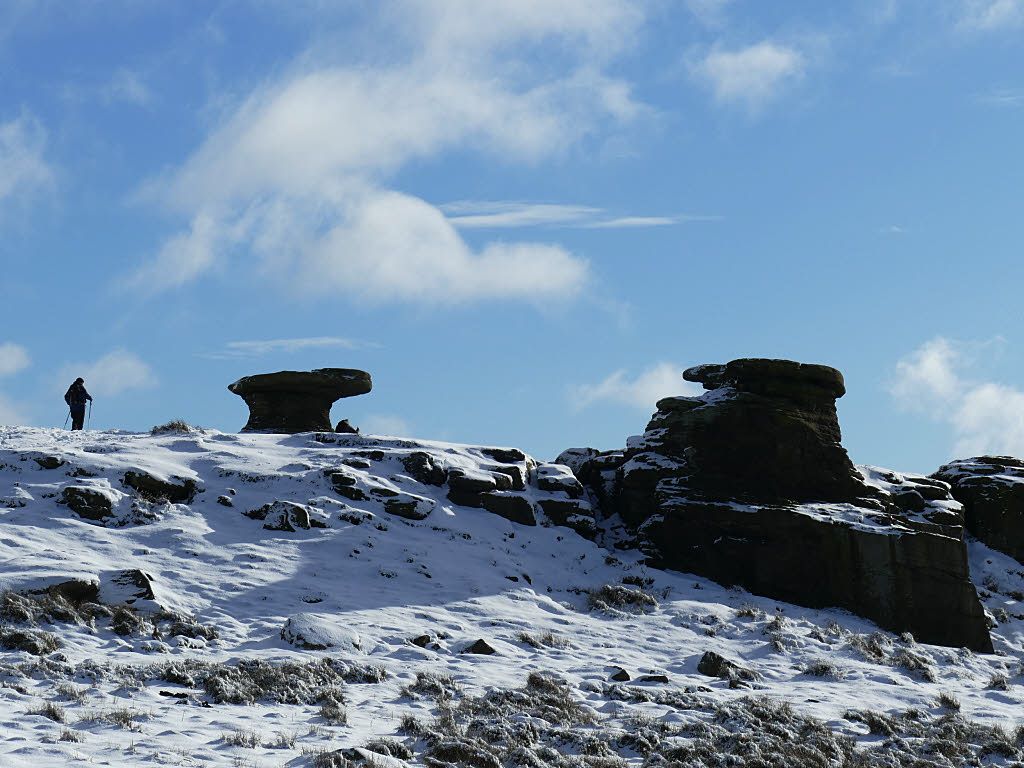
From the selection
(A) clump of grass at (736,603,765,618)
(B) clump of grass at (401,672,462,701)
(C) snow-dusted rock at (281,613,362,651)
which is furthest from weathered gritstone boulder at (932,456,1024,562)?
(C) snow-dusted rock at (281,613,362,651)

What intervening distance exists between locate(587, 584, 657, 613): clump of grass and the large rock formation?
3104 mm

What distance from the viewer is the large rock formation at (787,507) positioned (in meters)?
24.5

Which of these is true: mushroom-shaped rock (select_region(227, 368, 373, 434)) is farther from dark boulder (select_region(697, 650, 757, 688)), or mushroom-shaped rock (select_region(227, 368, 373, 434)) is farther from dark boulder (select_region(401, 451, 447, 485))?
dark boulder (select_region(697, 650, 757, 688))

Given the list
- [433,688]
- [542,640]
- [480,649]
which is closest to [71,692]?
[433,688]

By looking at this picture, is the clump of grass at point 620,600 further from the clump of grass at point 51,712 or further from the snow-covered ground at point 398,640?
the clump of grass at point 51,712

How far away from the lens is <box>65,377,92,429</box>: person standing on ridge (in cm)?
3259

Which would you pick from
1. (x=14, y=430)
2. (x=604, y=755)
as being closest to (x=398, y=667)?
(x=604, y=755)

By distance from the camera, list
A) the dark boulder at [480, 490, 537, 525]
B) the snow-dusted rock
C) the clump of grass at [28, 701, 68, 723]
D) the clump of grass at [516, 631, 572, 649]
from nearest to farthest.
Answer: the clump of grass at [28, 701, 68, 723]
the snow-dusted rock
the clump of grass at [516, 631, 572, 649]
the dark boulder at [480, 490, 537, 525]

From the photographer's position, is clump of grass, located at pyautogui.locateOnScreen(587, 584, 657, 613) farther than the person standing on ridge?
No

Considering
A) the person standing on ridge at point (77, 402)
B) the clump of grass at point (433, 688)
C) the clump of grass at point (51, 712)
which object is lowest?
the clump of grass at point (433, 688)

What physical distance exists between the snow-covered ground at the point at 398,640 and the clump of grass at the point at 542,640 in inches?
2.6

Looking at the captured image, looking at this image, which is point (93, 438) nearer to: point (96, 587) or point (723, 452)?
point (96, 587)

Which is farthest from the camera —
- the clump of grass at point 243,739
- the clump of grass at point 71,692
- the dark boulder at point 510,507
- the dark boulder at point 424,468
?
the dark boulder at point 424,468

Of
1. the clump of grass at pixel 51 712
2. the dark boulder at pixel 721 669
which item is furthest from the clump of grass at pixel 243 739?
the dark boulder at pixel 721 669
